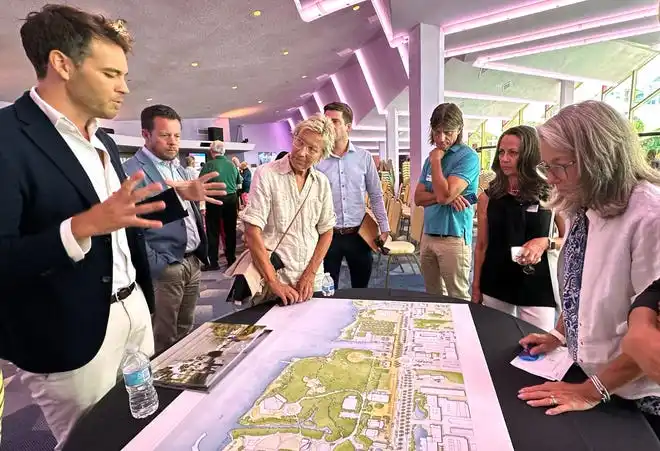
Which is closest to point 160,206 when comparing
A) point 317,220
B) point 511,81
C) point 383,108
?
point 317,220

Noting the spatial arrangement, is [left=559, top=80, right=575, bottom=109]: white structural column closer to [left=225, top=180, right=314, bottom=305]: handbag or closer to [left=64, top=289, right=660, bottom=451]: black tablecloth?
[left=225, top=180, right=314, bottom=305]: handbag

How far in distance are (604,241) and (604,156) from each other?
0.22 meters

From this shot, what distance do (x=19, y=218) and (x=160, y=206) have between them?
340 millimetres

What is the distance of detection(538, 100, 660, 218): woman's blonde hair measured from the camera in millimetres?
968

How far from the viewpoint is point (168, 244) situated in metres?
2.12

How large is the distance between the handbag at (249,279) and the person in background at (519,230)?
1001mm

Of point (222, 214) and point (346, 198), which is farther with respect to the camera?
point (222, 214)

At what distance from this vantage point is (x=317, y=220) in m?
1.86

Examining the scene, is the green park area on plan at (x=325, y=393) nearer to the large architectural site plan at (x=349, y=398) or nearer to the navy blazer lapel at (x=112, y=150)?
the large architectural site plan at (x=349, y=398)

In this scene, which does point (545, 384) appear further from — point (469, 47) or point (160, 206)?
point (469, 47)

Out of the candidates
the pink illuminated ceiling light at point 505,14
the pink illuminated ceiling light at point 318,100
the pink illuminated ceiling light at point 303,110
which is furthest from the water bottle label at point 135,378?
the pink illuminated ceiling light at point 303,110

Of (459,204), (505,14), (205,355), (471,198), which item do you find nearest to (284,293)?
(205,355)

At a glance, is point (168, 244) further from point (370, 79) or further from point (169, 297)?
point (370, 79)

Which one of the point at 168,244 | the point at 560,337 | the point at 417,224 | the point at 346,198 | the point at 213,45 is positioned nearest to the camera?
the point at 560,337
